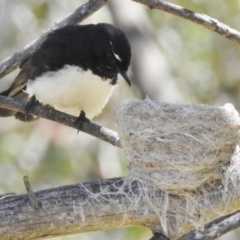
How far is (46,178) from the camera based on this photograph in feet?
31.6

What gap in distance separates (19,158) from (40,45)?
14.7ft

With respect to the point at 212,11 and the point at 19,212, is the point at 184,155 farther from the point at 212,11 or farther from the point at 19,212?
the point at 212,11

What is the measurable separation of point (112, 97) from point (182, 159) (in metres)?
5.61

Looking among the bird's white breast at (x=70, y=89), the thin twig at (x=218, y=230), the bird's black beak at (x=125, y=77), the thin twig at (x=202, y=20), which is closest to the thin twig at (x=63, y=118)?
the bird's white breast at (x=70, y=89)

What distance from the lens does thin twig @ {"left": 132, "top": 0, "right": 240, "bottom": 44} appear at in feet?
15.9

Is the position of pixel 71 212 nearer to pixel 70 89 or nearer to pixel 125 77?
pixel 70 89

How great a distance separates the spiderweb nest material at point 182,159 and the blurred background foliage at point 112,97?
4.36 metres

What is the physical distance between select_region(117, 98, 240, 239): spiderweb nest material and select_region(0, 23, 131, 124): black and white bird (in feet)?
3.23

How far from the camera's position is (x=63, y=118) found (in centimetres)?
513

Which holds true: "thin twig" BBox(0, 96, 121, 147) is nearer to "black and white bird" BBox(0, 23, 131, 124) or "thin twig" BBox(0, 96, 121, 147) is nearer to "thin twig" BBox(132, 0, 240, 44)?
"black and white bird" BBox(0, 23, 131, 124)

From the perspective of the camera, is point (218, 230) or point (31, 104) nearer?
point (218, 230)

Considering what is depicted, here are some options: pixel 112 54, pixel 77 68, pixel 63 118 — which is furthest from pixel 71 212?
pixel 112 54

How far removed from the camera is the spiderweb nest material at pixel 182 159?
3.82m

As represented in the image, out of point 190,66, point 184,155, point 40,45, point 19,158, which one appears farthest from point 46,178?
point 184,155
